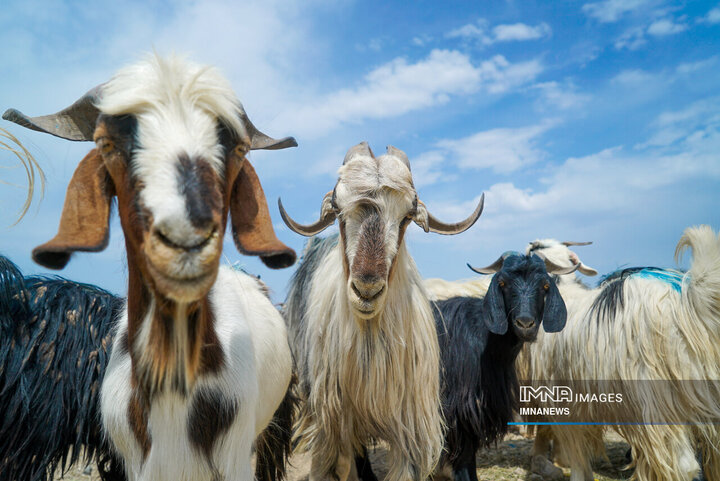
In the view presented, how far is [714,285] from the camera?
5.03m

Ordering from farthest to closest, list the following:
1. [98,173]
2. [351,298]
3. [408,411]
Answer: [408,411]
[351,298]
[98,173]

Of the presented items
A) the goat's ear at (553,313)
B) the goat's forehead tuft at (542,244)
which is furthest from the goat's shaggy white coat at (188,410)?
the goat's forehead tuft at (542,244)

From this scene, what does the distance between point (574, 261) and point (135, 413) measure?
778cm

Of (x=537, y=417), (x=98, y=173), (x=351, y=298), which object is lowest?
(x=537, y=417)

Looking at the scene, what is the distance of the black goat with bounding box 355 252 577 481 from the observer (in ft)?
16.5

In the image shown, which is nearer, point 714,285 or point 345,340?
point 345,340

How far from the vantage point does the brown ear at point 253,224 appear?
7.65ft

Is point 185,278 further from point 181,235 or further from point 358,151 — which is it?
point 358,151

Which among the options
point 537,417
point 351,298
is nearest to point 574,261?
point 537,417

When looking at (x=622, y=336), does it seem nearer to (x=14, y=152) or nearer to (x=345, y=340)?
(x=345, y=340)

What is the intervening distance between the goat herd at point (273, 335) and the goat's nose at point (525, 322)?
4 cm

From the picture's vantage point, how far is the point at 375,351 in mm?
3939

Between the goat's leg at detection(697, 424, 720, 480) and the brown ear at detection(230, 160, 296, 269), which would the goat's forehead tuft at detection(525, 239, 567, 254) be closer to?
the goat's leg at detection(697, 424, 720, 480)

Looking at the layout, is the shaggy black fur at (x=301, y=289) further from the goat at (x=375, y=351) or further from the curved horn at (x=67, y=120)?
the curved horn at (x=67, y=120)
